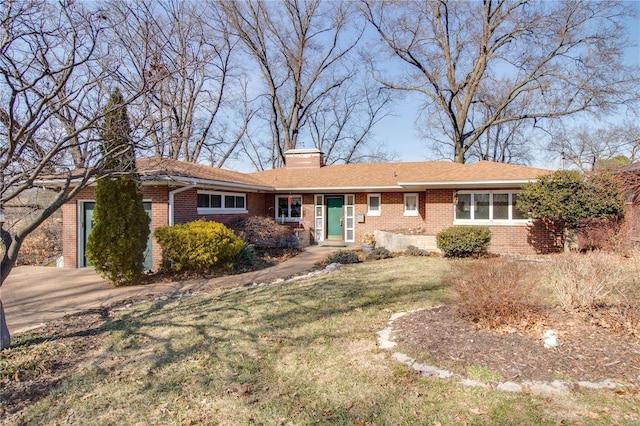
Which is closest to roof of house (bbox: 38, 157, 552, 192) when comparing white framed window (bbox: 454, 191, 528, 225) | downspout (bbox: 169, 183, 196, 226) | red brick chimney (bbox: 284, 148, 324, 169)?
downspout (bbox: 169, 183, 196, 226)

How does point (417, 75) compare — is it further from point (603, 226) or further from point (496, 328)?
point (496, 328)

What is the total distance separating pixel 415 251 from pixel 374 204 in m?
4.46

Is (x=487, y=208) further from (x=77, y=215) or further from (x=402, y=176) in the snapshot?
(x=77, y=215)

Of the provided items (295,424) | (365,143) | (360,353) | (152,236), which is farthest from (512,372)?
(365,143)

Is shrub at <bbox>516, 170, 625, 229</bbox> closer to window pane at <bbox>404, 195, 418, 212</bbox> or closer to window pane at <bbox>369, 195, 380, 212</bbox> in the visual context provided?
window pane at <bbox>404, 195, 418, 212</bbox>

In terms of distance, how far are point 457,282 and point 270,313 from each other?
283cm

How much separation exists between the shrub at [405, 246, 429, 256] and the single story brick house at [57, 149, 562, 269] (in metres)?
1.52

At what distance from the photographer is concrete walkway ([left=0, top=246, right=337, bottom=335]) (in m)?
6.91

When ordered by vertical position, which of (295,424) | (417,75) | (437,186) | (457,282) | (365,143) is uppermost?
(417,75)

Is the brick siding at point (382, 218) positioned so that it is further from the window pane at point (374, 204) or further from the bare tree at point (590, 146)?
the bare tree at point (590, 146)

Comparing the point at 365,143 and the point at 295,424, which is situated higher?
the point at 365,143

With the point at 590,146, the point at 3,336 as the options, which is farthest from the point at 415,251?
the point at 590,146

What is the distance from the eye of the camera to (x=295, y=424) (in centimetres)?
311

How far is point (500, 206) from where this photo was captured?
1341 cm
